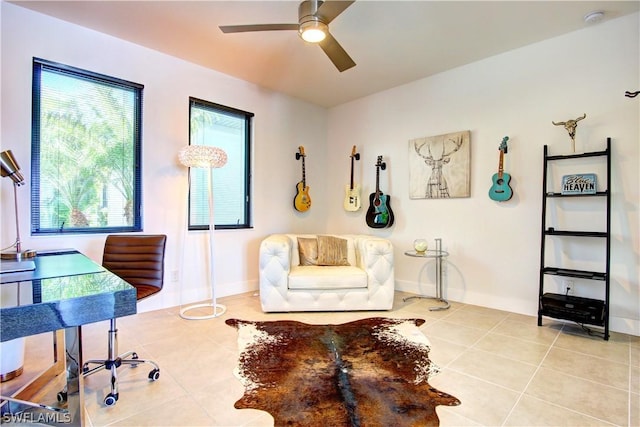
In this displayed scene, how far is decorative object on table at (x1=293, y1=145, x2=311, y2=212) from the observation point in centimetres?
453

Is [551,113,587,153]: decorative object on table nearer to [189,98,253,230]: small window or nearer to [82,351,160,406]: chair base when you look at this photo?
[189,98,253,230]: small window

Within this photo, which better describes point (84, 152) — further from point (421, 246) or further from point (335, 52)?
point (421, 246)

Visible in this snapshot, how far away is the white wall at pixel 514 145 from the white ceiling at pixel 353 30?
0.21 m

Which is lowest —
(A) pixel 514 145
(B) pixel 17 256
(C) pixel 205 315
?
(C) pixel 205 315

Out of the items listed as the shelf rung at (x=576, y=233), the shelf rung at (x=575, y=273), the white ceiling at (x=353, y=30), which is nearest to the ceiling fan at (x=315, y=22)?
the white ceiling at (x=353, y=30)

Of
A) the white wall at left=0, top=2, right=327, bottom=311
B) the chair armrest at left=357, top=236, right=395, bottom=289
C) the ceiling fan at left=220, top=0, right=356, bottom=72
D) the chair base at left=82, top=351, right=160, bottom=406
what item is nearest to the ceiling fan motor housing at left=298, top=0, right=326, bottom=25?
the ceiling fan at left=220, top=0, right=356, bottom=72

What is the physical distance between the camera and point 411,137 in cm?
404

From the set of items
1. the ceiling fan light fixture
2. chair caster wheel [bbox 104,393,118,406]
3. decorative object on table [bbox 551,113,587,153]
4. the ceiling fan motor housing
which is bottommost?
chair caster wheel [bbox 104,393,118,406]

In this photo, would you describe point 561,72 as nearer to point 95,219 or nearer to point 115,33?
point 115,33

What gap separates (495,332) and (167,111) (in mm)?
3811

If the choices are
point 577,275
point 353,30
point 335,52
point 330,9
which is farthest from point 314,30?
point 577,275

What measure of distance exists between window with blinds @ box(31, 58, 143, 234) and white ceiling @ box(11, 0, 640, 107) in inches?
21.4

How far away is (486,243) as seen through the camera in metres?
3.43

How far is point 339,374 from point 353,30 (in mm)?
2808
